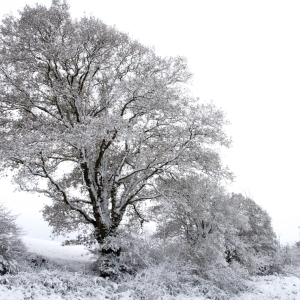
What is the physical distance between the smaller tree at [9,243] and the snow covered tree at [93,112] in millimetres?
1476

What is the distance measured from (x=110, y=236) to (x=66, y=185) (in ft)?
17.5

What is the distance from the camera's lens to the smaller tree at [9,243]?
902 cm

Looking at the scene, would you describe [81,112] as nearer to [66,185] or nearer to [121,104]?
[121,104]

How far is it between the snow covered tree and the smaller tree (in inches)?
58.1

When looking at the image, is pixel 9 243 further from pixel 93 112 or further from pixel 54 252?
pixel 54 252

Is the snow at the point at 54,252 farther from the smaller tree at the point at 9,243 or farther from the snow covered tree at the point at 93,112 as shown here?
the smaller tree at the point at 9,243

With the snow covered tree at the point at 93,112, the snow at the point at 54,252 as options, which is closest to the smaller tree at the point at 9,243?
the snow covered tree at the point at 93,112

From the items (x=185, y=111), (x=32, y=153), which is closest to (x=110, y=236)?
(x=32, y=153)

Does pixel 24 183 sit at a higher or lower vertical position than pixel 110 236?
higher

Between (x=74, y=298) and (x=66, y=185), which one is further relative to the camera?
(x=66, y=185)

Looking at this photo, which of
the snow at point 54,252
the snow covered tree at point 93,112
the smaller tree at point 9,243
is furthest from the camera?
the snow at point 54,252

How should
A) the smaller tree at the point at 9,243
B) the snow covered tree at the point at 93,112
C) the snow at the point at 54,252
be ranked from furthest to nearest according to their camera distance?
the snow at the point at 54,252 < the snow covered tree at the point at 93,112 < the smaller tree at the point at 9,243

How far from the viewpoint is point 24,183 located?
10203mm

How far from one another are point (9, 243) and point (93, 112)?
22.8ft
